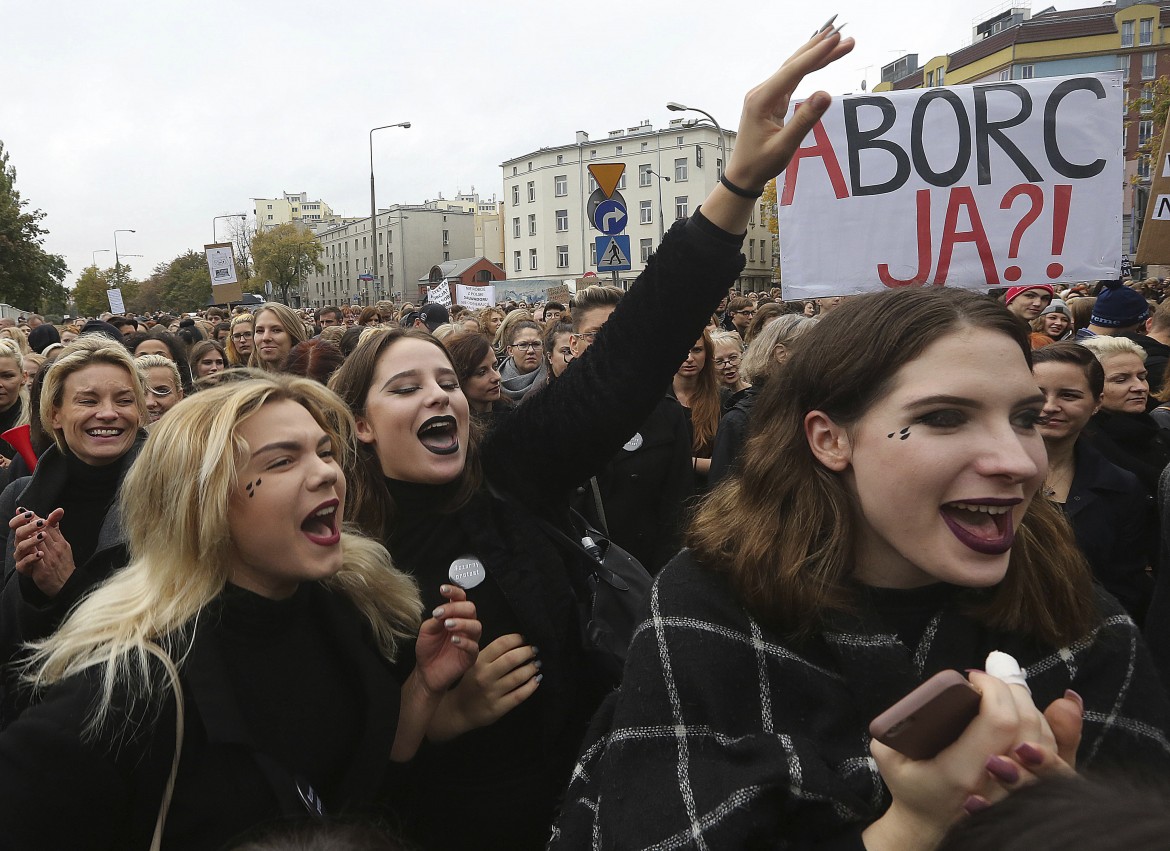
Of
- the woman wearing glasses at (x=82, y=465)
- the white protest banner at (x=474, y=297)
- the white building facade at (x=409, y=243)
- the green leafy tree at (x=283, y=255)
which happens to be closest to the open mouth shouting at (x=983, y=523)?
the woman wearing glasses at (x=82, y=465)

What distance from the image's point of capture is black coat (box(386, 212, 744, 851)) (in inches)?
80.2

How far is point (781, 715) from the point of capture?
55.2 inches

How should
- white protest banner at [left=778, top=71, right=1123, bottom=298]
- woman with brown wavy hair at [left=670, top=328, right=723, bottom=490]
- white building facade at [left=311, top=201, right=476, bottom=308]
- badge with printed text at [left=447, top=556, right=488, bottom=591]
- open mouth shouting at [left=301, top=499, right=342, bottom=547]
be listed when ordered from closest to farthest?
open mouth shouting at [left=301, top=499, right=342, bottom=547], badge with printed text at [left=447, top=556, right=488, bottom=591], white protest banner at [left=778, top=71, right=1123, bottom=298], woman with brown wavy hair at [left=670, top=328, right=723, bottom=490], white building facade at [left=311, top=201, right=476, bottom=308]

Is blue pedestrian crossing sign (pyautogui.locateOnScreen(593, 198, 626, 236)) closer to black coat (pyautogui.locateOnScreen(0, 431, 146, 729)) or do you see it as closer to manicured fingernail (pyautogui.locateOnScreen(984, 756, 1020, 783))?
black coat (pyautogui.locateOnScreen(0, 431, 146, 729))

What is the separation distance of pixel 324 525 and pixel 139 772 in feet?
1.97

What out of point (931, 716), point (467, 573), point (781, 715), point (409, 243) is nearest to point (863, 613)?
point (781, 715)

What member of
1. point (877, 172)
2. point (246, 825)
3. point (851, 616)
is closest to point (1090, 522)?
point (877, 172)

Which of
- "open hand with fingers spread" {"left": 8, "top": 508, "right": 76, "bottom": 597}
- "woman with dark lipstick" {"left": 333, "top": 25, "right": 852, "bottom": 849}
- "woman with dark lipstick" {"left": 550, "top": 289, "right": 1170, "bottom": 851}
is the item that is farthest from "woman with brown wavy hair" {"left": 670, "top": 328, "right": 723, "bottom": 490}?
"woman with dark lipstick" {"left": 550, "top": 289, "right": 1170, "bottom": 851}

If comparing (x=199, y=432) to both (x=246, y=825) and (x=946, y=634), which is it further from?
(x=946, y=634)

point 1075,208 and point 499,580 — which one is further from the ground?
point 1075,208

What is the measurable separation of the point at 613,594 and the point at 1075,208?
2818 millimetres

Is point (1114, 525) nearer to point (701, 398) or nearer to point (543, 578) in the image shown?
point (701, 398)

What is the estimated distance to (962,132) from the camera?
3.66 m

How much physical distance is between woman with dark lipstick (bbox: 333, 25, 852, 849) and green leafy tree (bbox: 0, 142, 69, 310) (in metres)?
39.2
